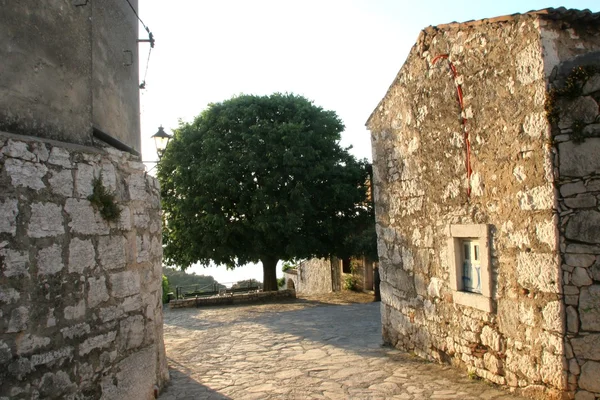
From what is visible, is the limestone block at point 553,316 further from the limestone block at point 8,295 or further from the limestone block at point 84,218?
the limestone block at point 8,295

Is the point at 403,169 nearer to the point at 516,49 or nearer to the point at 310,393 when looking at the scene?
the point at 516,49

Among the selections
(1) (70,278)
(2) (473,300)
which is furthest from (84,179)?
(2) (473,300)

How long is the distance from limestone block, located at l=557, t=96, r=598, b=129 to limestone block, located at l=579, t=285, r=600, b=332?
58.6 inches

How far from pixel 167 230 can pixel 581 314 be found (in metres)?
14.3

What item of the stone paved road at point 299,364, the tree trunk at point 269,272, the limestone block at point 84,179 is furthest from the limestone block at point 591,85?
the tree trunk at point 269,272

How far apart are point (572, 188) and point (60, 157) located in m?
4.35

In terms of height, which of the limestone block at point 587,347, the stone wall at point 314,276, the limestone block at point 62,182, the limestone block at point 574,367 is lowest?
the stone wall at point 314,276

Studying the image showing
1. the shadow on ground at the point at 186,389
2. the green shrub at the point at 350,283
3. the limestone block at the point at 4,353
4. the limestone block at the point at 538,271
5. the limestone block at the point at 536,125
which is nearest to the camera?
the limestone block at the point at 4,353

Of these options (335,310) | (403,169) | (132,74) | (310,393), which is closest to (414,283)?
(403,169)

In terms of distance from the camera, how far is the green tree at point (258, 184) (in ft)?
50.0

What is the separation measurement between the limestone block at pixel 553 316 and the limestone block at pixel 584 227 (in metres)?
0.63

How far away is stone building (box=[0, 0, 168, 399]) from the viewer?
10.6 ft

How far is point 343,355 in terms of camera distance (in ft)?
23.9

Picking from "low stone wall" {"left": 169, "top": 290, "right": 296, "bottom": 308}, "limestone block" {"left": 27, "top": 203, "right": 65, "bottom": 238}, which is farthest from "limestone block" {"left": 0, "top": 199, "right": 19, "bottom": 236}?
"low stone wall" {"left": 169, "top": 290, "right": 296, "bottom": 308}
